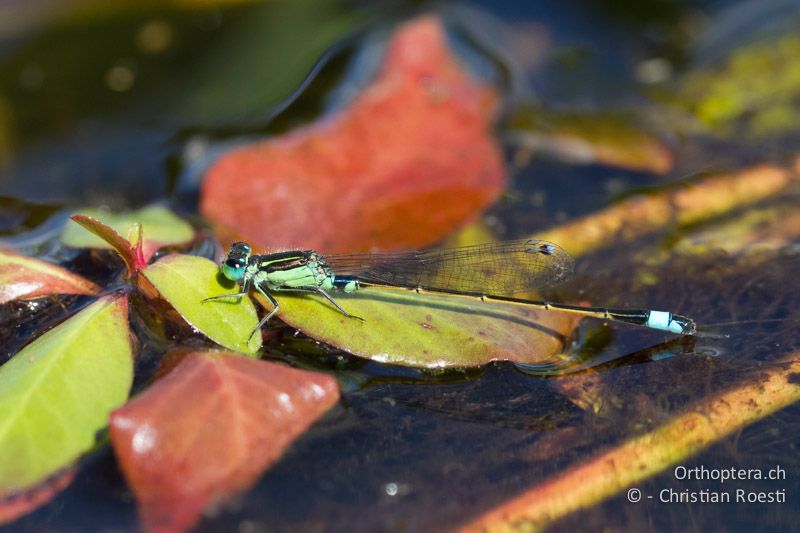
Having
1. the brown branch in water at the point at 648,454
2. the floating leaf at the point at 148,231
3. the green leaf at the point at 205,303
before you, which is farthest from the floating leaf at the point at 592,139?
the green leaf at the point at 205,303

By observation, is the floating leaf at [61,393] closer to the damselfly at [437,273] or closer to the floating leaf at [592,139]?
the damselfly at [437,273]

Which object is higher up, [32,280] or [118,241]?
[118,241]

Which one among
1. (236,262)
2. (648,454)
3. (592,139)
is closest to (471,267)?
(236,262)

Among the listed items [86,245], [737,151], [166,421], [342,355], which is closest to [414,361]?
[342,355]

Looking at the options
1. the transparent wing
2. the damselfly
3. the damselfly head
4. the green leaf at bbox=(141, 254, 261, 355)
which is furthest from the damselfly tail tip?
the damselfly head

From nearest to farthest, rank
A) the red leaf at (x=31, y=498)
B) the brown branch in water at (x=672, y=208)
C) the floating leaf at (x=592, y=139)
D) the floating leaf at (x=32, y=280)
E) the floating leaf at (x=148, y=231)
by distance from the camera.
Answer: the red leaf at (x=31, y=498) → the floating leaf at (x=32, y=280) → the floating leaf at (x=148, y=231) → the brown branch in water at (x=672, y=208) → the floating leaf at (x=592, y=139)

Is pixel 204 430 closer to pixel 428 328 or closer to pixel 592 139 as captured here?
pixel 428 328

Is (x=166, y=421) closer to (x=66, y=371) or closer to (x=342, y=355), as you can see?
(x=66, y=371)
